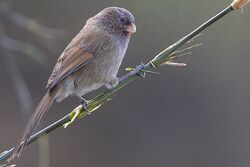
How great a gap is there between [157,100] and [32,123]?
20.5 ft

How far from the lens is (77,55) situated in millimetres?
4324

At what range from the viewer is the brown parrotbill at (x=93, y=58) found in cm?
418

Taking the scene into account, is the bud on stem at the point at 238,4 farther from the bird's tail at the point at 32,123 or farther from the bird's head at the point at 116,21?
the bird's head at the point at 116,21

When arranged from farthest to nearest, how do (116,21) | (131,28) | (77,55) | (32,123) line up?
1. (116,21)
2. (131,28)
3. (77,55)
4. (32,123)

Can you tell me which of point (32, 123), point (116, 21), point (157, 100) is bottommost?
point (32, 123)

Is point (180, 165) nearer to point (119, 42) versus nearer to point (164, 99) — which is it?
point (164, 99)

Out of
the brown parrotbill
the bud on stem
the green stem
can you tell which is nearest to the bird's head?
the brown parrotbill

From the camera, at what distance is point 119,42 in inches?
179

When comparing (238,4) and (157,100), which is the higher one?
(157,100)

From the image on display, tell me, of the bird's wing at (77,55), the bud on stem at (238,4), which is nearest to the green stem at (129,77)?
the bud on stem at (238,4)

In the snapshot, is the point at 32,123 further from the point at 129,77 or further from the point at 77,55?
the point at 77,55

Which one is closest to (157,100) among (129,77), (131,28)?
(131,28)

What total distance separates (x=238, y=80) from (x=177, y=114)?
3.95 feet

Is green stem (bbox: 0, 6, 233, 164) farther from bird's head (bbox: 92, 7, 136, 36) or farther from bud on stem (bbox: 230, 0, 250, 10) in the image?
bird's head (bbox: 92, 7, 136, 36)
